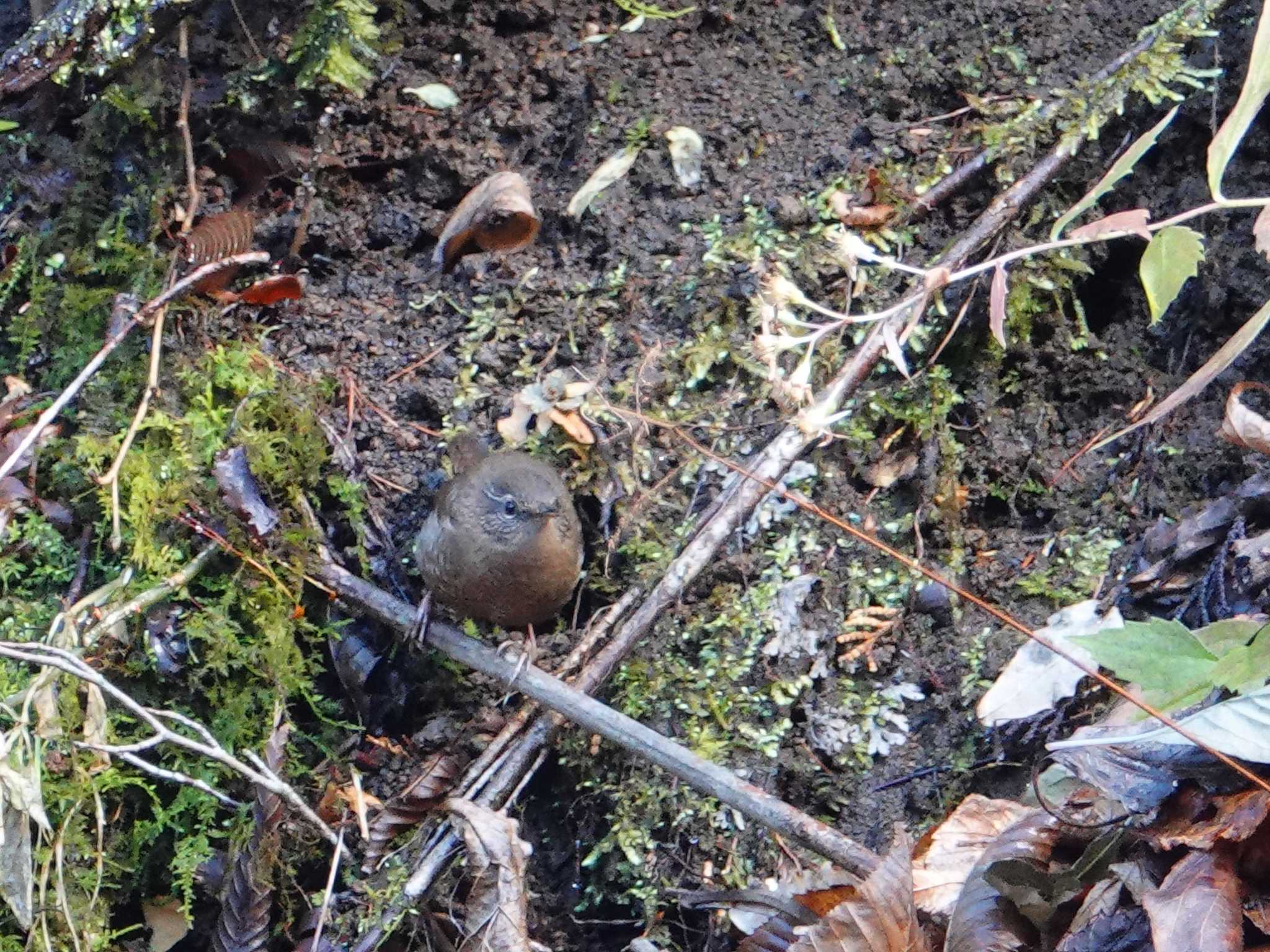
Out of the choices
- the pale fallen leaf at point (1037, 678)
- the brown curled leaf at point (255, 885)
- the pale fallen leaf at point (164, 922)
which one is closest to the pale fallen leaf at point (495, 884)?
the brown curled leaf at point (255, 885)

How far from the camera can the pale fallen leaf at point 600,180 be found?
3.26 metres

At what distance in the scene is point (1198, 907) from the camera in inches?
73.6

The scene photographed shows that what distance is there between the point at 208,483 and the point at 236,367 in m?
0.33

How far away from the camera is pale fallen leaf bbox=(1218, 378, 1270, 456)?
2.47 metres

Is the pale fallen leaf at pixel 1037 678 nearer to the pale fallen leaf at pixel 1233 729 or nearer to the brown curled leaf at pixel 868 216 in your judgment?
the pale fallen leaf at pixel 1233 729

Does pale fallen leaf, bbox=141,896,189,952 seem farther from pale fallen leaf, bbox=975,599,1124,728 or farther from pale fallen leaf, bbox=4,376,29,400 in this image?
pale fallen leaf, bbox=975,599,1124,728

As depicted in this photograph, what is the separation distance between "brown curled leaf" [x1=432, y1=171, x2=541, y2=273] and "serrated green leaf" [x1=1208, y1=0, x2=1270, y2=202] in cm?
192

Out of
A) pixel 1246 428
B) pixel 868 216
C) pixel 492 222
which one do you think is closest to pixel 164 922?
pixel 492 222

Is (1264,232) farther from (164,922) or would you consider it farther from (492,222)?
(164,922)

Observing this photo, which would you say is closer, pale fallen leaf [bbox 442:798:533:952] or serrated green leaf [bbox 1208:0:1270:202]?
serrated green leaf [bbox 1208:0:1270:202]

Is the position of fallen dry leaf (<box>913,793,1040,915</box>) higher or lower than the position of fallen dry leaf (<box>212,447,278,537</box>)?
lower

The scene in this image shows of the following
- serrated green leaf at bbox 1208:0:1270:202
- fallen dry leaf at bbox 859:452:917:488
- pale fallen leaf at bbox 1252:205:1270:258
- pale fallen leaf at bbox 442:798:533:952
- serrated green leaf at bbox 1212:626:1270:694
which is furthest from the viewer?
fallen dry leaf at bbox 859:452:917:488

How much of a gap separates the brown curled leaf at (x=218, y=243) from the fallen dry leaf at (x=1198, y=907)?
261cm

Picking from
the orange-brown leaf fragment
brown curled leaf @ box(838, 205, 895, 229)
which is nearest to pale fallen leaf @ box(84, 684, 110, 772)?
the orange-brown leaf fragment
